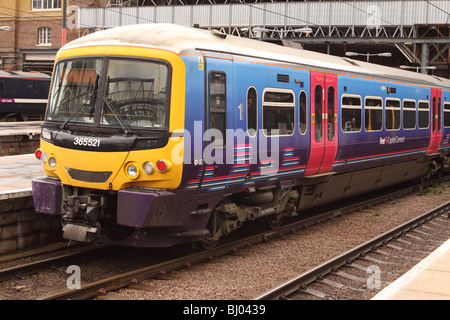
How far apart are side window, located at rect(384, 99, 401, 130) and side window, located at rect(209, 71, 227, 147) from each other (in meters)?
6.77

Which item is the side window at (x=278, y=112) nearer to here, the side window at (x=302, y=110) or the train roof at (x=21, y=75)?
the side window at (x=302, y=110)

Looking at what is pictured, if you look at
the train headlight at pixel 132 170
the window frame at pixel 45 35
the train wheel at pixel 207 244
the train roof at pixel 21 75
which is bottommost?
the train wheel at pixel 207 244

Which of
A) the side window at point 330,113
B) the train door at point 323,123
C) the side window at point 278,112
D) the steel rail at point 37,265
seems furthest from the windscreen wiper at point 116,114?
the side window at point 330,113

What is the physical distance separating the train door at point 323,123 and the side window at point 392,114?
288 cm

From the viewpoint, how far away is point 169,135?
25.9 ft

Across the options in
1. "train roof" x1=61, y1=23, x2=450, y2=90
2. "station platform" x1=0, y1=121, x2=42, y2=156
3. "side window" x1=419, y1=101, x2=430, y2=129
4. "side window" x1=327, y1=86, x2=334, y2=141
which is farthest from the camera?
"station platform" x1=0, y1=121, x2=42, y2=156

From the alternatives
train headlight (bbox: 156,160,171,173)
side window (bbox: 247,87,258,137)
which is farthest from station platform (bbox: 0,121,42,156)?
train headlight (bbox: 156,160,171,173)

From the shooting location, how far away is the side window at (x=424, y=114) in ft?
54.6

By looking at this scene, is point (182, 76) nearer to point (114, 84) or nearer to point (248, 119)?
point (114, 84)

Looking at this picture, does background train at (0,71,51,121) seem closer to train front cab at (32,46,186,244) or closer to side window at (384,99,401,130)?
side window at (384,99,401,130)

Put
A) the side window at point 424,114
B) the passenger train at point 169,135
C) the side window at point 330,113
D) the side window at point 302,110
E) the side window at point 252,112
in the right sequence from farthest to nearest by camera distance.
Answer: the side window at point 424,114
the side window at point 330,113
the side window at point 302,110
the side window at point 252,112
the passenger train at point 169,135

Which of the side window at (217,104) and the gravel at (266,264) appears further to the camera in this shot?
the side window at (217,104)

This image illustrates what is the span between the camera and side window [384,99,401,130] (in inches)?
568
